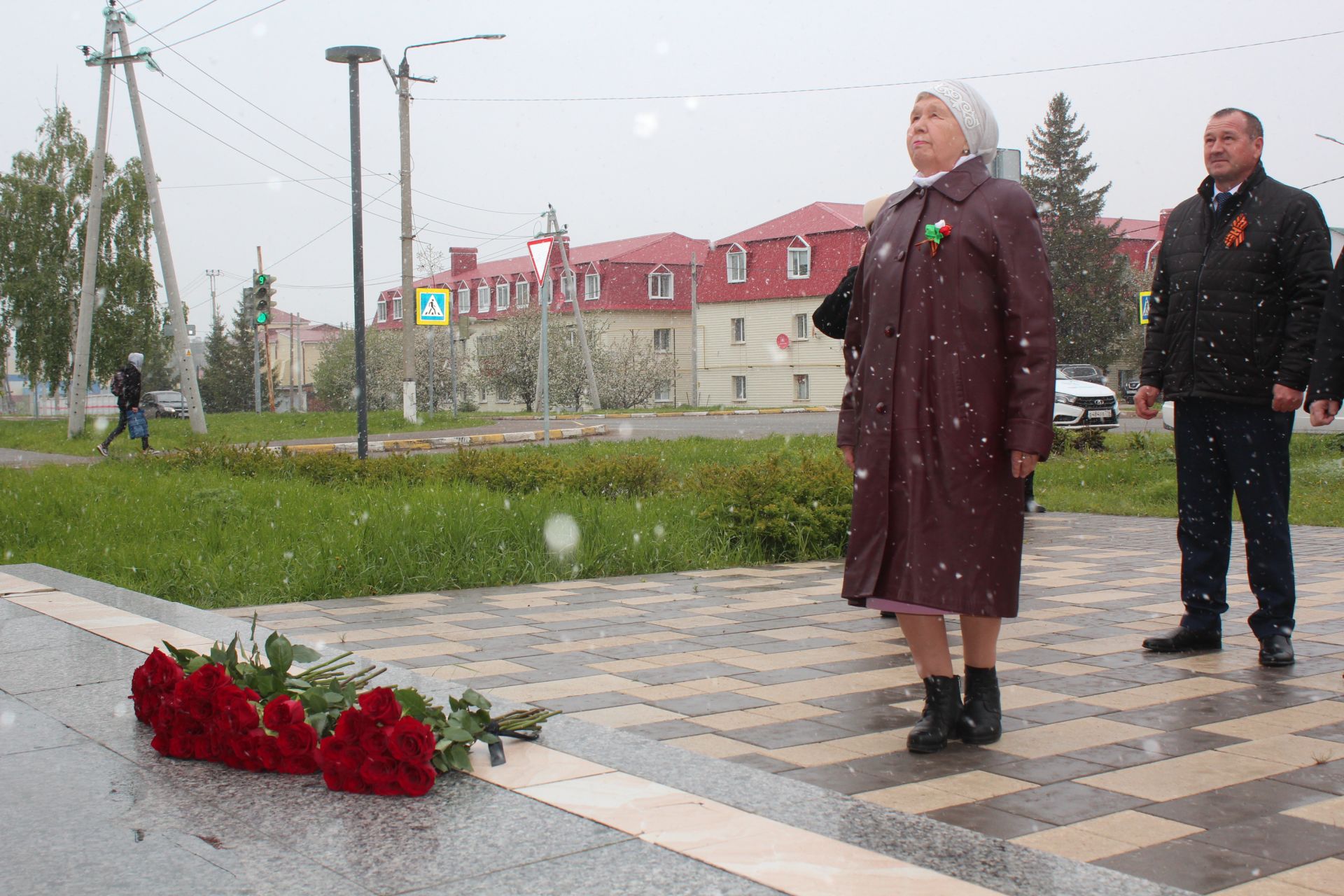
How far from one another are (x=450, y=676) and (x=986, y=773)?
2.07 metres

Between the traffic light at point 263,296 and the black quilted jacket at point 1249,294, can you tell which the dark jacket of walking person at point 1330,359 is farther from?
the traffic light at point 263,296

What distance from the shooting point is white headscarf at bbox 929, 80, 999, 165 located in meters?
3.79

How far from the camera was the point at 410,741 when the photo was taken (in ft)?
10.1

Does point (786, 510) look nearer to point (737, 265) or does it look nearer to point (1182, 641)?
point (1182, 641)

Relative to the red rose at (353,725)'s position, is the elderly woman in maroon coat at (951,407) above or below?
above

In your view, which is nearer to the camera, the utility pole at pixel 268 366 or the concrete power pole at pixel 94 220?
the concrete power pole at pixel 94 220

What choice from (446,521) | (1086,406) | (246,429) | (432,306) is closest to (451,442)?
(432,306)

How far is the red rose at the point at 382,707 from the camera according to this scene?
310 cm

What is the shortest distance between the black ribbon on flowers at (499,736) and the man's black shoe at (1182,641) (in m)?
2.78

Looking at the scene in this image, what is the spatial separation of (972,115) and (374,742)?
2.45m

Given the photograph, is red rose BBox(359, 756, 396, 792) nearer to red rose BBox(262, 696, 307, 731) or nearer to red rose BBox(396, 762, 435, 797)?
red rose BBox(396, 762, 435, 797)

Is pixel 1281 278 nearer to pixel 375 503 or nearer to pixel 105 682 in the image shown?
pixel 105 682

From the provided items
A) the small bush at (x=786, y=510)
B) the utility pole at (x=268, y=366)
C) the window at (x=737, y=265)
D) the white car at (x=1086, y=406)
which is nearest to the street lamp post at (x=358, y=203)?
the small bush at (x=786, y=510)

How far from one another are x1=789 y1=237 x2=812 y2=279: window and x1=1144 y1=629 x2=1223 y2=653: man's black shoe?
166 feet
